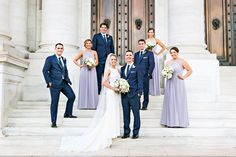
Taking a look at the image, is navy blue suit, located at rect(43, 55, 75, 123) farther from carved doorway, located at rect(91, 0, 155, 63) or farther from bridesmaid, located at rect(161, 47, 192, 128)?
carved doorway, located at rect(91, 0, 155, 63)

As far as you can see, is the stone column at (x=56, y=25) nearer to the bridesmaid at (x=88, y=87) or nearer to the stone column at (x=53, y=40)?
the stone column at (x=53, y=40)

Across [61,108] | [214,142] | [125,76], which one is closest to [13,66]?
[61,108]

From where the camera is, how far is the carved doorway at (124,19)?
14.1m

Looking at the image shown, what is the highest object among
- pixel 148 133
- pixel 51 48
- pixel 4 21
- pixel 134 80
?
pixel 4 21

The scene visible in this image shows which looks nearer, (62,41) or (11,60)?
(11,60)

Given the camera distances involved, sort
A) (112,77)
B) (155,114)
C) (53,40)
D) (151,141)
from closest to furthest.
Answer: (151,141), (112,77), (155,114), (53,40)

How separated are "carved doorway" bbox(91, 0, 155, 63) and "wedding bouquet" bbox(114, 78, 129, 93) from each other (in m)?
5.86

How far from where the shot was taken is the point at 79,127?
896cm

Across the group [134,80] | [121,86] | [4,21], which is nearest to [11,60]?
[4,21]

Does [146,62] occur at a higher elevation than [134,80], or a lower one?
higher

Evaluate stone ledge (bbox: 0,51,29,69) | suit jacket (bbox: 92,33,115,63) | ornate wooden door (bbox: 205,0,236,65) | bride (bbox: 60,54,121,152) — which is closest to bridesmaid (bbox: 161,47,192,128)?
bride (bbox: 60,54,121,152)

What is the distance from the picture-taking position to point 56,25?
11.9 meters

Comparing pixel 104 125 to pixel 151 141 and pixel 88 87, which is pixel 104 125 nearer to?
pixel 151 141

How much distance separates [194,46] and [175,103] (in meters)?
3.45
